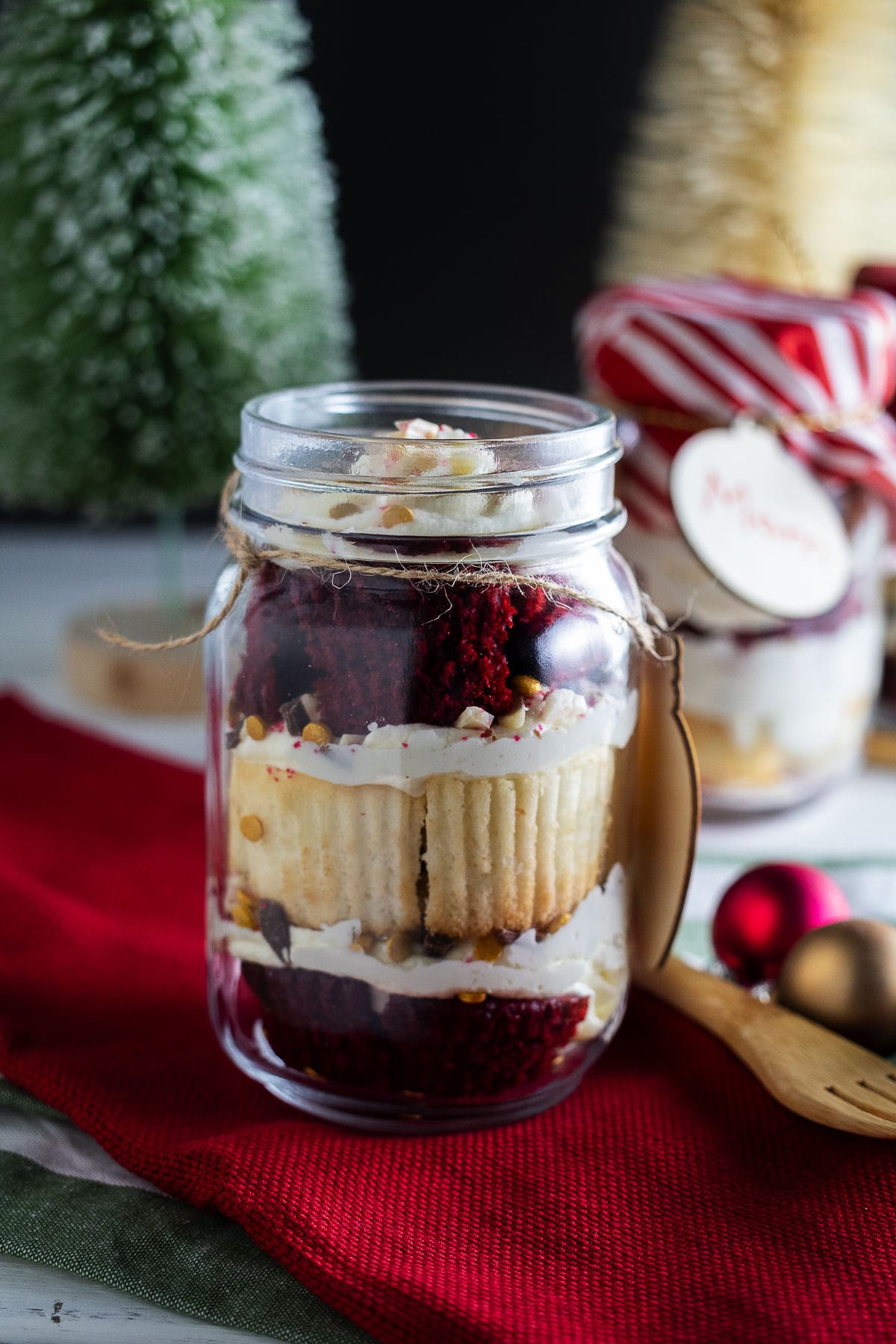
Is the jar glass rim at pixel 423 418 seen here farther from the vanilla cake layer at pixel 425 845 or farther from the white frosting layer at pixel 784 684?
the white frosting layer at pixel 784 684

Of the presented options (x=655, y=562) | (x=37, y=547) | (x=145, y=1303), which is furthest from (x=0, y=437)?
(x=145, y=1303)

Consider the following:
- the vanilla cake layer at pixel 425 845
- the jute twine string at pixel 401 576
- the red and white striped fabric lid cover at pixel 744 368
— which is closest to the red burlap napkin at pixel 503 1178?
the vanilla cake layer at pixel 425 845

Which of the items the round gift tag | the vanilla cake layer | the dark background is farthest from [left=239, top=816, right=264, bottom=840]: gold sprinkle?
the dark background

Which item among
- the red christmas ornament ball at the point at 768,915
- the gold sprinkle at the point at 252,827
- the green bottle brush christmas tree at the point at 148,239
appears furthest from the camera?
the green bottle brush christmas tree at the point at 148,239

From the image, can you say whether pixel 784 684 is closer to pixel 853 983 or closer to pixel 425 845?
pixel 853 983

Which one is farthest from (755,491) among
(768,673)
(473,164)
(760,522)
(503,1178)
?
(473,164)

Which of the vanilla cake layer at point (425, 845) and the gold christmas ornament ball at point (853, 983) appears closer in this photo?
the vanilla cake layer at point (425, 845)

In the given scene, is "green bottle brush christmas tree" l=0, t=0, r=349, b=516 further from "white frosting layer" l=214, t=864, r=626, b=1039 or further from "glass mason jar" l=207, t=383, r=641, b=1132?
"white frosting layer" l=214, t=864, r=626, b=1039
